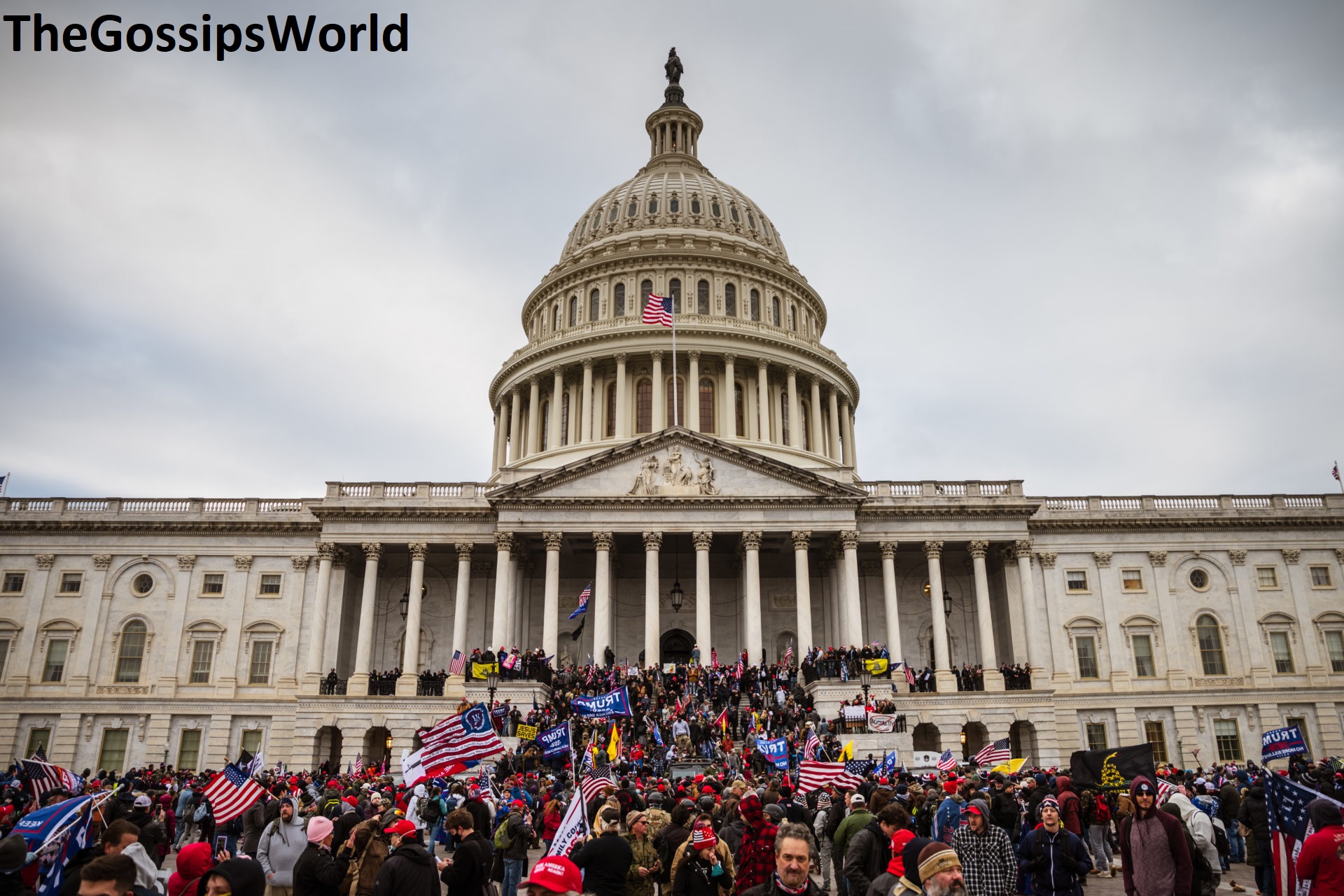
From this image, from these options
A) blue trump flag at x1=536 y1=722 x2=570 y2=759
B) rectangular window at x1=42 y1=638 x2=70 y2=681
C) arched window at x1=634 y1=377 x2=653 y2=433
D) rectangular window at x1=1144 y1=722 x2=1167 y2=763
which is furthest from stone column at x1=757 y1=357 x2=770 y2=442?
blue trump flag at x1=536 y1=722 x2=570 y2=759

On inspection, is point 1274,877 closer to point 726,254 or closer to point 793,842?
point 793,842

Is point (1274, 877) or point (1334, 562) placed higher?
point (1334, 562)

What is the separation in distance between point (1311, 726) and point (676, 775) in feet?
123

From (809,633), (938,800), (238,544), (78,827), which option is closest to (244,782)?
(78,827)

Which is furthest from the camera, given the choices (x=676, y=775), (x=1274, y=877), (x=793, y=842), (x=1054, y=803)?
(x=676, y=775)

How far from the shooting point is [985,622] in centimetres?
4747

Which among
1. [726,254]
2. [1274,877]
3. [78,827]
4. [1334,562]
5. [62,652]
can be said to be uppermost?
[726,254]

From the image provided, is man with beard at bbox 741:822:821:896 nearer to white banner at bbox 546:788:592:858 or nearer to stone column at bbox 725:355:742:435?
white banner at bbox 546:788:592:858

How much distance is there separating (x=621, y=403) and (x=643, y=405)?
2278mm

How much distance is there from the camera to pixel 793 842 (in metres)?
7.11

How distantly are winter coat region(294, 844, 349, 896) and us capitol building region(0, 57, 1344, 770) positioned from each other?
3453 cm

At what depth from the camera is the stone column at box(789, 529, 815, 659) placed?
4444 centimetres

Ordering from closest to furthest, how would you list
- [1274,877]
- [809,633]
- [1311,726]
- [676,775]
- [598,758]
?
[1274,877] < [676,775] < [598,758] < [809,633] < [1311,726]

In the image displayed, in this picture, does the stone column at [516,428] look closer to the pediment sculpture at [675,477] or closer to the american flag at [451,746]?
the pediment sculpture at [675,477]
